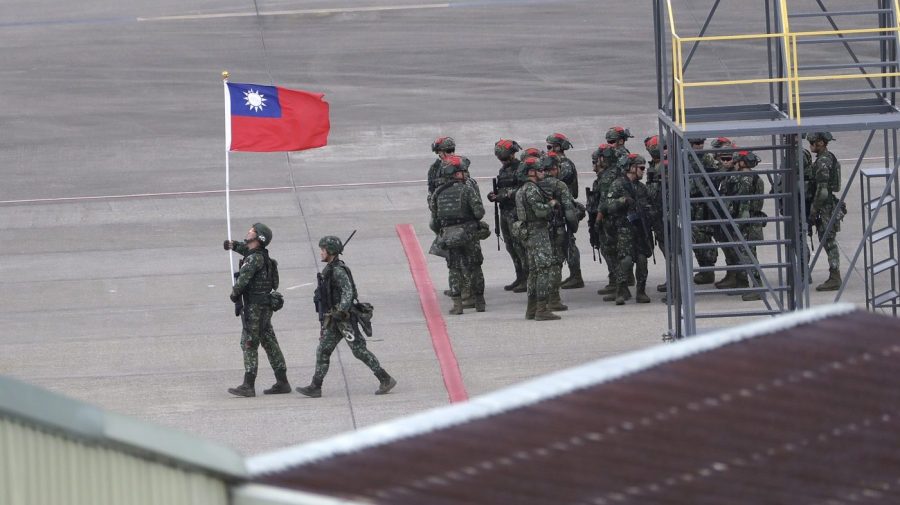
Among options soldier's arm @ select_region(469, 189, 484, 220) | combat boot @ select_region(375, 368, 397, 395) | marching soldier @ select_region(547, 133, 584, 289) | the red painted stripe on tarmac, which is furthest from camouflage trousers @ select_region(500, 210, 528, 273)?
combat boot @ select_region(375, 368, 397, 395)

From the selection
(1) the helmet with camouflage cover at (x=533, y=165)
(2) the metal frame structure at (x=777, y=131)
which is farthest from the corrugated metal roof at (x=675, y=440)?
(1) the helmet with camouflage cover at (x=533, y=165)

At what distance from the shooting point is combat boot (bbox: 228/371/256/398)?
12.3m

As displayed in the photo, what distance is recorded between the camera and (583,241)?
17594mm

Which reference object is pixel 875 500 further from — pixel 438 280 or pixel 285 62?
pixel 285 62

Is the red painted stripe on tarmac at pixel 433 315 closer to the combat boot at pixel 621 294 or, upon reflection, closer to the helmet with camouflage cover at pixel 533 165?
the helmet with camouflage cover at pixel 533 165

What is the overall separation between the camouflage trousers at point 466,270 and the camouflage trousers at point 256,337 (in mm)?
2991

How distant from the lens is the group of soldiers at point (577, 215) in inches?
570

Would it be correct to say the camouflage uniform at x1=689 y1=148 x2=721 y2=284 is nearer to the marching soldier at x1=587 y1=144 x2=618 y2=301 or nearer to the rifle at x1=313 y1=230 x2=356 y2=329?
the marching soldier at x1=587 y1=144 x2=618 y2=301

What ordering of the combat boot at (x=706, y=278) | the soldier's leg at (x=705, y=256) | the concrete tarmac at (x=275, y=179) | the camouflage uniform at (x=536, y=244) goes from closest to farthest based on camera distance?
the concrete tarmac at (x=275, y=179)
the camouflage uniform at (x=536, y=244)
the soldier's leg at (x=705, y=256)
the combat boot at (x=706, y=278)

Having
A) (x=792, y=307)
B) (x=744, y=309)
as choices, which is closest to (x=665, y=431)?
(x=792, y=307)

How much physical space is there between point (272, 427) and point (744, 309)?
211 inches

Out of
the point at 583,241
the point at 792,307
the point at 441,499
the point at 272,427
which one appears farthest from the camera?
the point at 583,241

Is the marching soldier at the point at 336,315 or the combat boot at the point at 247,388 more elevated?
the marching soldier at the point at 336,315

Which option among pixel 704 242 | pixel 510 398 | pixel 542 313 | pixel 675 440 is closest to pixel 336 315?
pixel 542 313
